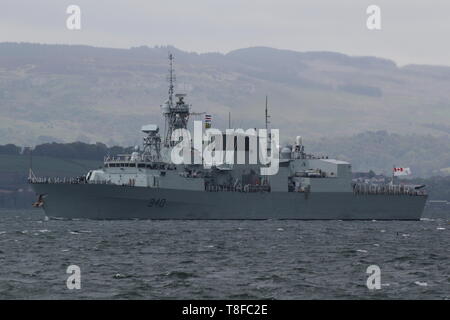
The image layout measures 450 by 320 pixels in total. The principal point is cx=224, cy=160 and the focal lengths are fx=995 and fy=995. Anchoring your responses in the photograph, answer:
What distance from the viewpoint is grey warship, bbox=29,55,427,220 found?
80875mm

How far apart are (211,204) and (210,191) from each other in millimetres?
1120

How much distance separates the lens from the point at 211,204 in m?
85.2

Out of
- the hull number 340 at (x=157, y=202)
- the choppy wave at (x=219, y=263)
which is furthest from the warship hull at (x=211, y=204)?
the choppy wave at (x=219, y=263)

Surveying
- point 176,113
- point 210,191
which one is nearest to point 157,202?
point 210,191

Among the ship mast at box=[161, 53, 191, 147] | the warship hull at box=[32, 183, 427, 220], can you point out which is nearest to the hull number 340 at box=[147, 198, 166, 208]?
the warship hull at box=[32, 183, 427, 220]

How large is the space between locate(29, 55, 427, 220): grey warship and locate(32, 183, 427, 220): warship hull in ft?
0.26

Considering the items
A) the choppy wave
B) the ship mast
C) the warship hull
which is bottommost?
the choppy wave

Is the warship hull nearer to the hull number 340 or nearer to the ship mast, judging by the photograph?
the hull number 340

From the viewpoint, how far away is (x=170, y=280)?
37.6 m

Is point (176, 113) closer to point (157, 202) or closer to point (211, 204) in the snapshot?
point (211, 204)

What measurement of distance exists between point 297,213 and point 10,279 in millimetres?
54745

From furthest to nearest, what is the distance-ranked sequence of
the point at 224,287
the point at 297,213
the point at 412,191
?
the point at 412,191 < the point at 297,213 < the point at 224,287
